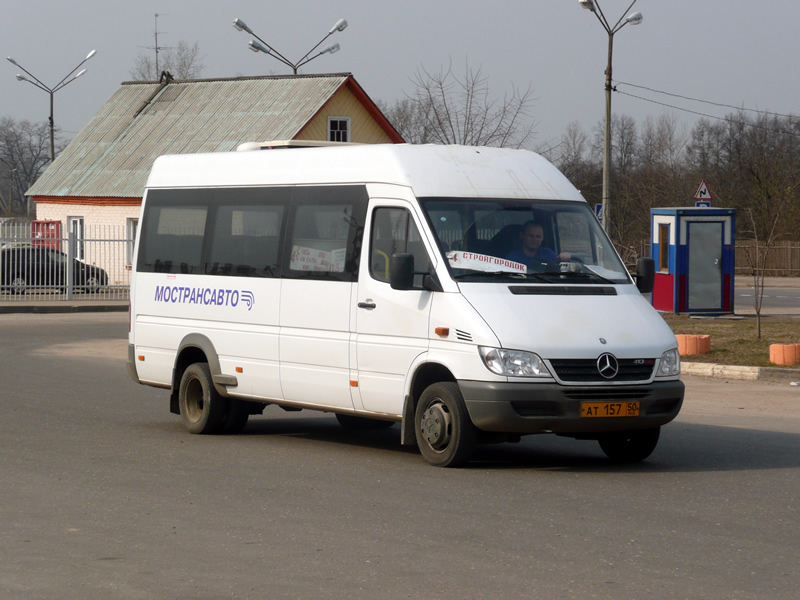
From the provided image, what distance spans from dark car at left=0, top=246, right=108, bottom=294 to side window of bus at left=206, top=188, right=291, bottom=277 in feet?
87.3

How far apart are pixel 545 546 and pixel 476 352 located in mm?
2545

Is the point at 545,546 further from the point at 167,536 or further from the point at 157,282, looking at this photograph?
the point at 157,282

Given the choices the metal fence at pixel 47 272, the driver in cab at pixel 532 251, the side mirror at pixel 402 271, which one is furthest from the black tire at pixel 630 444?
the metal fence at pixel 47 272

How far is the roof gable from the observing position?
43.8 meters

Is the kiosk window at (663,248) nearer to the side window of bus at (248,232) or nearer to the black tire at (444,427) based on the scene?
the side window of bus at (248,232)

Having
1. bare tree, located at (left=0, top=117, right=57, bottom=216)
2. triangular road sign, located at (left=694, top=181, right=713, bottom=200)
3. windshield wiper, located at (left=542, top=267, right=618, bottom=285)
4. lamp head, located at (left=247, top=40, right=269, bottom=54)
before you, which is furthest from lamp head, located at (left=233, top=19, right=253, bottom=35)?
bare tree, located at (left=0, top=117, right=57, bottom=216)

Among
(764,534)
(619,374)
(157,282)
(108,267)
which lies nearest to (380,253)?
(619,374)

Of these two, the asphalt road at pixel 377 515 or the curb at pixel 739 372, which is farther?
the curb at pixel 739 372

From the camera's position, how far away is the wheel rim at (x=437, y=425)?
372 inches

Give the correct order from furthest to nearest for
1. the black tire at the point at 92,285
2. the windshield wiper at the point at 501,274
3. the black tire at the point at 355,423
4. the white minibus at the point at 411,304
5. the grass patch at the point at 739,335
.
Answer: the black tire at the point at 92,285
the grass patch at the point at 739,335
the black tire at the point at 355,423
the windshield wiper at the point at 501,274
the white minibus at the point at 411,304

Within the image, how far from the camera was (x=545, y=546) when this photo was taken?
6832 millimetres

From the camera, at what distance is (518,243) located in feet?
32.7

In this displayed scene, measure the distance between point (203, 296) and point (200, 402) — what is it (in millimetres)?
999

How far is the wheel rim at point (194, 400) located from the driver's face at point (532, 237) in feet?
11.9
